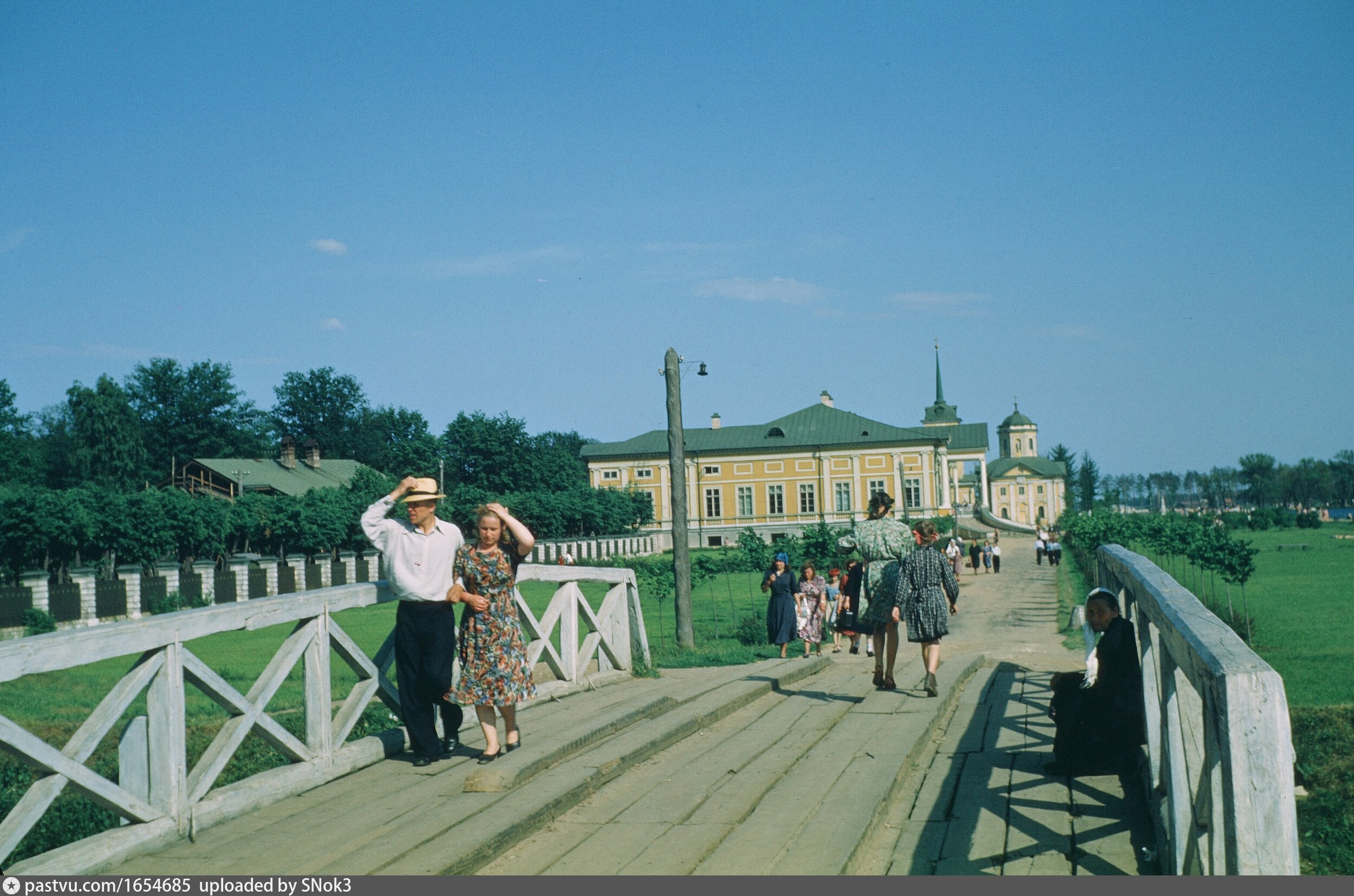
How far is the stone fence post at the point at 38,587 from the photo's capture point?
96.7ft

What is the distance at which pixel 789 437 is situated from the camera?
314 feet

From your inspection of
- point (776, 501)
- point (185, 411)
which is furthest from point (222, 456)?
point (776, 501)

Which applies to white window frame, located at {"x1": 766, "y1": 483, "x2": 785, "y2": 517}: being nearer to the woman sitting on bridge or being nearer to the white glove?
the white glove

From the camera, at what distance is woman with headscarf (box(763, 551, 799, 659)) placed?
16.5 metres

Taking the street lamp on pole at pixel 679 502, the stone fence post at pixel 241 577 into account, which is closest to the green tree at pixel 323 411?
the stone fence post at pixel 241 577

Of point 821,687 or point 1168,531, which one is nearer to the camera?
point 821,687

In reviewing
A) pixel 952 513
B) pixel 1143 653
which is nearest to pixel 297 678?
pixel 1143 653

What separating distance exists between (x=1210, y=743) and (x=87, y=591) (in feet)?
110

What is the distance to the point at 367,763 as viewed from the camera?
571 cm

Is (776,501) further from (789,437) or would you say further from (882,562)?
(882,562)

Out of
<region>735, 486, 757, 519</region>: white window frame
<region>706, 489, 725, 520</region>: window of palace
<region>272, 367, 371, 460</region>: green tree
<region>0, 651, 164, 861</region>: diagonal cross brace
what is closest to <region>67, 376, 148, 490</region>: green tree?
<region>272, 367, 371, 460</region>: green tree

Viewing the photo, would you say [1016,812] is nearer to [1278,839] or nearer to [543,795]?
[543,795]

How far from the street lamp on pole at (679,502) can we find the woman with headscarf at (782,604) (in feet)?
6.81
